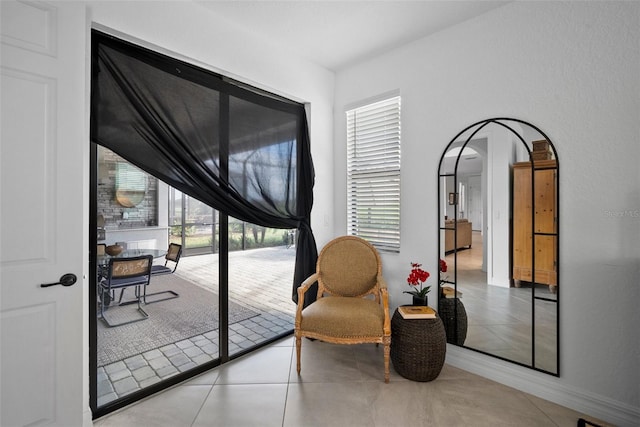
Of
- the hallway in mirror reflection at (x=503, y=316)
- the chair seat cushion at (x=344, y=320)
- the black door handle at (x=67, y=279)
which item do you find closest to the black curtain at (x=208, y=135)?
the chair seat cushion at (x=344, y=320)

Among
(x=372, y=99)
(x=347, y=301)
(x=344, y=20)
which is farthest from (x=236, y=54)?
(x=347, y=301)

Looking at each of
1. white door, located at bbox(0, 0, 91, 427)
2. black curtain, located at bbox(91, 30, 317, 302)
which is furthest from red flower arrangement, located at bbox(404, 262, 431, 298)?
white door, located at bbox(0, 0, 91, 427)

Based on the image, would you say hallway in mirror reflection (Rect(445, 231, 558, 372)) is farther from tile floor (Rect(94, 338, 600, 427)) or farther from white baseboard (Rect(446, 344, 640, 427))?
tile floor (Rect(94, 338, 600, 427))

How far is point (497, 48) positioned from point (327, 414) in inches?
114

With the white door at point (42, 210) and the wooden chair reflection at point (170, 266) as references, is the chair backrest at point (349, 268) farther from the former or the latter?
the white door at point (42, 210)

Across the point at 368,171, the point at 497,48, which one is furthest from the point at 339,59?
the point at 497,48

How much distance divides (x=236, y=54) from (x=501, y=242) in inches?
103

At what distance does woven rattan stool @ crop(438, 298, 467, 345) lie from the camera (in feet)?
8.02

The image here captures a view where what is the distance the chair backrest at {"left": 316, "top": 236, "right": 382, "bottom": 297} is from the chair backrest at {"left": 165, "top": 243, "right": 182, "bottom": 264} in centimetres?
121

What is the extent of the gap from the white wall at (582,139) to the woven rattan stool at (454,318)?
0.41 feet

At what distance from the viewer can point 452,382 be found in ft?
7.30

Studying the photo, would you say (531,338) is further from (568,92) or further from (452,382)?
(568,92)

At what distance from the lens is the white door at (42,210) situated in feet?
4.63

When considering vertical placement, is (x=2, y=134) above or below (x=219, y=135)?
below
